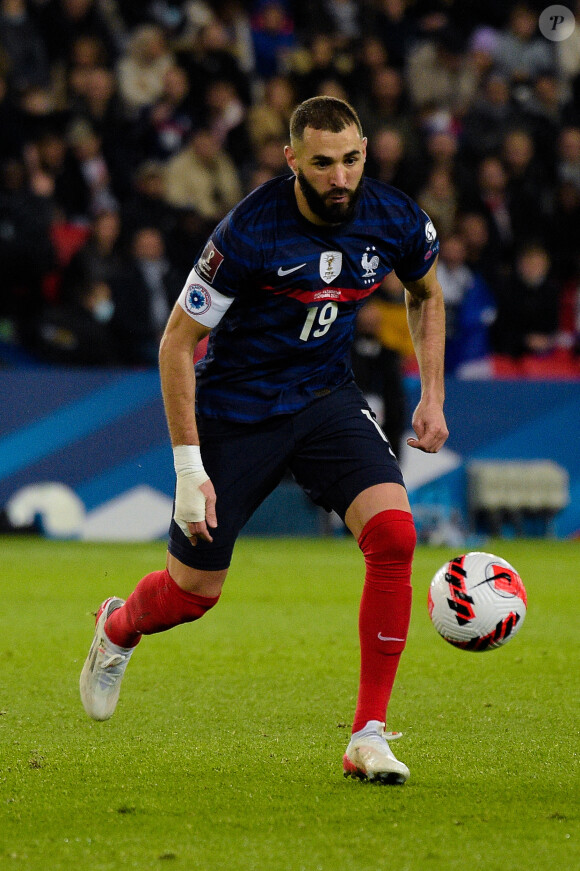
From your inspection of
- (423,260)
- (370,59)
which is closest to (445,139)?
(370,59)

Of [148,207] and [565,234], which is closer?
[148,207]

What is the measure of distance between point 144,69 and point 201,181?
1.57 metres

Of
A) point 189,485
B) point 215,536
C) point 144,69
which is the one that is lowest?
point 215,536

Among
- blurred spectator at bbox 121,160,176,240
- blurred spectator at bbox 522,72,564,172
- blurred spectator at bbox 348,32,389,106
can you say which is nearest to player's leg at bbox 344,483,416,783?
blurred spectator at bbox 121,160,176,240

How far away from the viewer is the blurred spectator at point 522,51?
15586 mm

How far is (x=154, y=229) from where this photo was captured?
1280 centimetres

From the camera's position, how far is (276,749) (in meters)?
4.62

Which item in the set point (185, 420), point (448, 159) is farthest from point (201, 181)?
point (185, 420)

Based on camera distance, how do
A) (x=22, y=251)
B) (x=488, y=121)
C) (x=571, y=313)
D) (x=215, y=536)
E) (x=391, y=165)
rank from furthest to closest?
(x=488, y=121)
(x=571, y=313)
(x=391, y=165)
(x=22, y=251)
(x=215, y=536)

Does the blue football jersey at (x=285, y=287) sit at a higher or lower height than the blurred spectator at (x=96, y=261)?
higher

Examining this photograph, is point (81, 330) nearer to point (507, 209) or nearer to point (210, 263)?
point (507, 209)

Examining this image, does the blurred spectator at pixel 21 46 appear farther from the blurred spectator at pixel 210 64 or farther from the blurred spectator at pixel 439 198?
the blurred spectator at pixel 439 198

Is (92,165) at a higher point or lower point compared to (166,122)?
lower

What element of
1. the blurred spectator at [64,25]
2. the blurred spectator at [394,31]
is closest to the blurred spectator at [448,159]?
the blurred spectator at [394,31]
